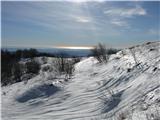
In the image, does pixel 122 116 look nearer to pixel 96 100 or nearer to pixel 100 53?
pixel 96 100

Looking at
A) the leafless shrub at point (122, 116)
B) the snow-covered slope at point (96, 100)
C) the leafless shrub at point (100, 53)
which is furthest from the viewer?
the leafless shrub at point (100, 53)

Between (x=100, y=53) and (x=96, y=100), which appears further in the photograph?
(x=100, y=53)

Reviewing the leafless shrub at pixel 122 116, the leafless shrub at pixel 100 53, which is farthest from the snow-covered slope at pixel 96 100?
the leafless shrub at pixel 100 53

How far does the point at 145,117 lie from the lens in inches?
178

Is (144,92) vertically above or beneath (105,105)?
above

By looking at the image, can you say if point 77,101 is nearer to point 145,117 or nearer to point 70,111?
point 70,111

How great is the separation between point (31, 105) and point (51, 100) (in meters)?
0.73

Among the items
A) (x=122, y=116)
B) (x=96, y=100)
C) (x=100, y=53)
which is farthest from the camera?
(x=100, y=53)

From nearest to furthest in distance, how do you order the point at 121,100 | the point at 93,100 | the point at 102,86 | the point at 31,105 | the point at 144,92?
the point at 144,92
the point at 121,100
the point at 93,100
the point at 31,105
the point at 102,86

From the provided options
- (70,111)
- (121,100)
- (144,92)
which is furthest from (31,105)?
(144,92)

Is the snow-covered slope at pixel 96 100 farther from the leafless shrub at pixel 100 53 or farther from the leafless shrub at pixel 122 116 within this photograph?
the leafless shrub at pixel 100 53

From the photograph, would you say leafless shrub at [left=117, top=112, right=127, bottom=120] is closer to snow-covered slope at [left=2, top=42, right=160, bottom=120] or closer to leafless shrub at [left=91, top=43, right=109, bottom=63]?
snow-covered slope at [left=2, top=42, right=160, bottom=120]

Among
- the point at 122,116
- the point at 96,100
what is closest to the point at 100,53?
the point at 96,100

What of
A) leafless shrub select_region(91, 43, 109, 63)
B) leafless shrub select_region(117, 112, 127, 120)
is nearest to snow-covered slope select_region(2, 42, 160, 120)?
leafless shrub select_region(117, 112, 127, 120)
